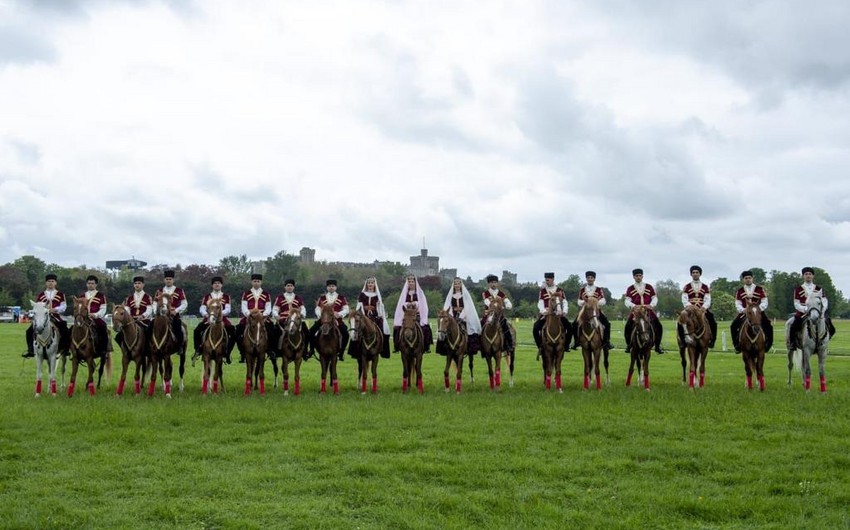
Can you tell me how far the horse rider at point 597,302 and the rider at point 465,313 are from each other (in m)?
2.37

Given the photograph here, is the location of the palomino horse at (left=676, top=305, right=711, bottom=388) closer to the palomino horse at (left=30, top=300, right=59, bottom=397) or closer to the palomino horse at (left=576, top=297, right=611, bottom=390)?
the palomino horse at (left=576, top=297, right=611, bottom=390)

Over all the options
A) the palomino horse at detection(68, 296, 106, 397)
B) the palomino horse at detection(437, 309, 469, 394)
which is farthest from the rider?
the palomino horse at detection(68, 296, 106, 397)

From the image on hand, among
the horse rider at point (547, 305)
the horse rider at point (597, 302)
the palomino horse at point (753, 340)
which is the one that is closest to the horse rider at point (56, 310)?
the horse rider at point (547, 305)

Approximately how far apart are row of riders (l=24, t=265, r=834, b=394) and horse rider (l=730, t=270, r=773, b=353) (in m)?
0.03

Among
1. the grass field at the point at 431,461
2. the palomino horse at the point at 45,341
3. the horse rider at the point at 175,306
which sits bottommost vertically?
the grass field at the point at 431,461

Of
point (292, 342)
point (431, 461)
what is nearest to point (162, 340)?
point (292, 342)

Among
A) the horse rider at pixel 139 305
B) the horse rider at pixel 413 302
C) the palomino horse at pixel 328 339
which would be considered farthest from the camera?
the horse rider at pixel 413 302

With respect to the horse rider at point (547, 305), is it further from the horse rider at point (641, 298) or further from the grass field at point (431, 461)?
the grass field at point (431, 461)

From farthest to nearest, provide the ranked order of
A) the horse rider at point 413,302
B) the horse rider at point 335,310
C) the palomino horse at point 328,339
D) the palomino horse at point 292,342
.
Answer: the horse rider at point 413,302 → the horse rider at point 335,310 → the palomino horse at point 292,342 → the palomino horse at point 328,339

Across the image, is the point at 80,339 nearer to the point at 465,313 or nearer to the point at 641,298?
the point at 465,313

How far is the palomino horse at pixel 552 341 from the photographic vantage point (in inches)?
720

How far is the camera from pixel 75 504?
869 centimetres

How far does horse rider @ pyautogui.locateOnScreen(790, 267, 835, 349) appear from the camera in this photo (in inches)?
695

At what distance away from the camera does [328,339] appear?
58.8 ft
